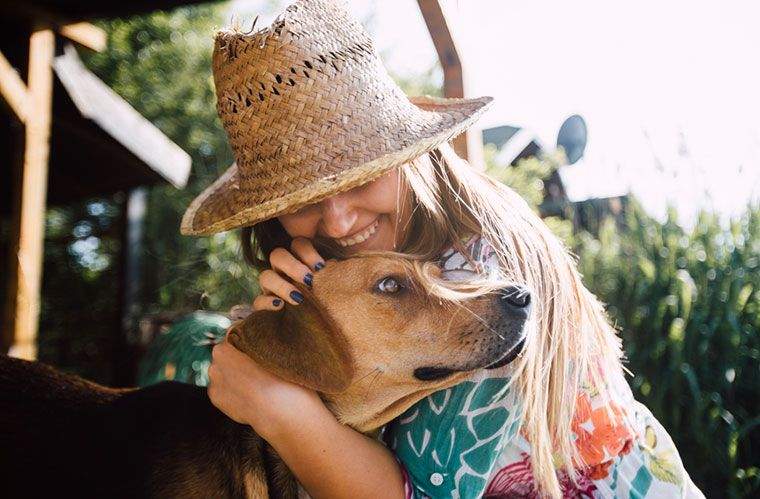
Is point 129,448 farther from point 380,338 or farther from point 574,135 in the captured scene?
point 574,135

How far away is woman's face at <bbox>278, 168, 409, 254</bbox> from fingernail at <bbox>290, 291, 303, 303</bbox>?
0.24 metres

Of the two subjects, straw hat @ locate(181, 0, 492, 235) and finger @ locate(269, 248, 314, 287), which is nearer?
straw hat @ locate(181, 0, 492, 235)

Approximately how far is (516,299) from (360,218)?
0.61m

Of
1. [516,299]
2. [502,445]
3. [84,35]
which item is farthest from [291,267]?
[84,35]

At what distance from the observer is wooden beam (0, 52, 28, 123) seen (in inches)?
183

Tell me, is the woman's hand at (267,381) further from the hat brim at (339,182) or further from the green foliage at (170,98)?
the green foliage at (170,98)

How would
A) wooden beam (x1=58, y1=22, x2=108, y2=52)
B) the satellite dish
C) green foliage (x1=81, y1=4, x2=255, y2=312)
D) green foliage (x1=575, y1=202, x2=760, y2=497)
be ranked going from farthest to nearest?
green foliage (x1=81, y1=4, x2=255, y2=312) < the satellite dish < wooden beam (x1=58, y1=22, x2=108, y2=52) < green foliage (x1=575, y1=202, x2=760, y2=497)

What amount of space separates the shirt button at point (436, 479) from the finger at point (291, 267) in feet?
2.26

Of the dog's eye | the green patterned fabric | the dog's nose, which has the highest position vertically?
the dog's nose

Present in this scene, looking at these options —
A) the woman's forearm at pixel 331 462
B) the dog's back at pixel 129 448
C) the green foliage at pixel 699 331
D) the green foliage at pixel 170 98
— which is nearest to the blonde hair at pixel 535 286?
the woman's forearm at pixel 331 462

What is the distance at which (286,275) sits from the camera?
2.21m

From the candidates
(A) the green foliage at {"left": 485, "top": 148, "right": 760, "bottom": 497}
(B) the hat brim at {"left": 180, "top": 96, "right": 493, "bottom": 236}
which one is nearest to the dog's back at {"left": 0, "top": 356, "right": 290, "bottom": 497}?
(B) the hat brim at {"left": 180, "top": 96, "right": 493, "bottom": 236}

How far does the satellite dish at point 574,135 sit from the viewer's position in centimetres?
548

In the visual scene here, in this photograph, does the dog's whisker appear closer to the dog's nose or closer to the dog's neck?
the dog's neck
